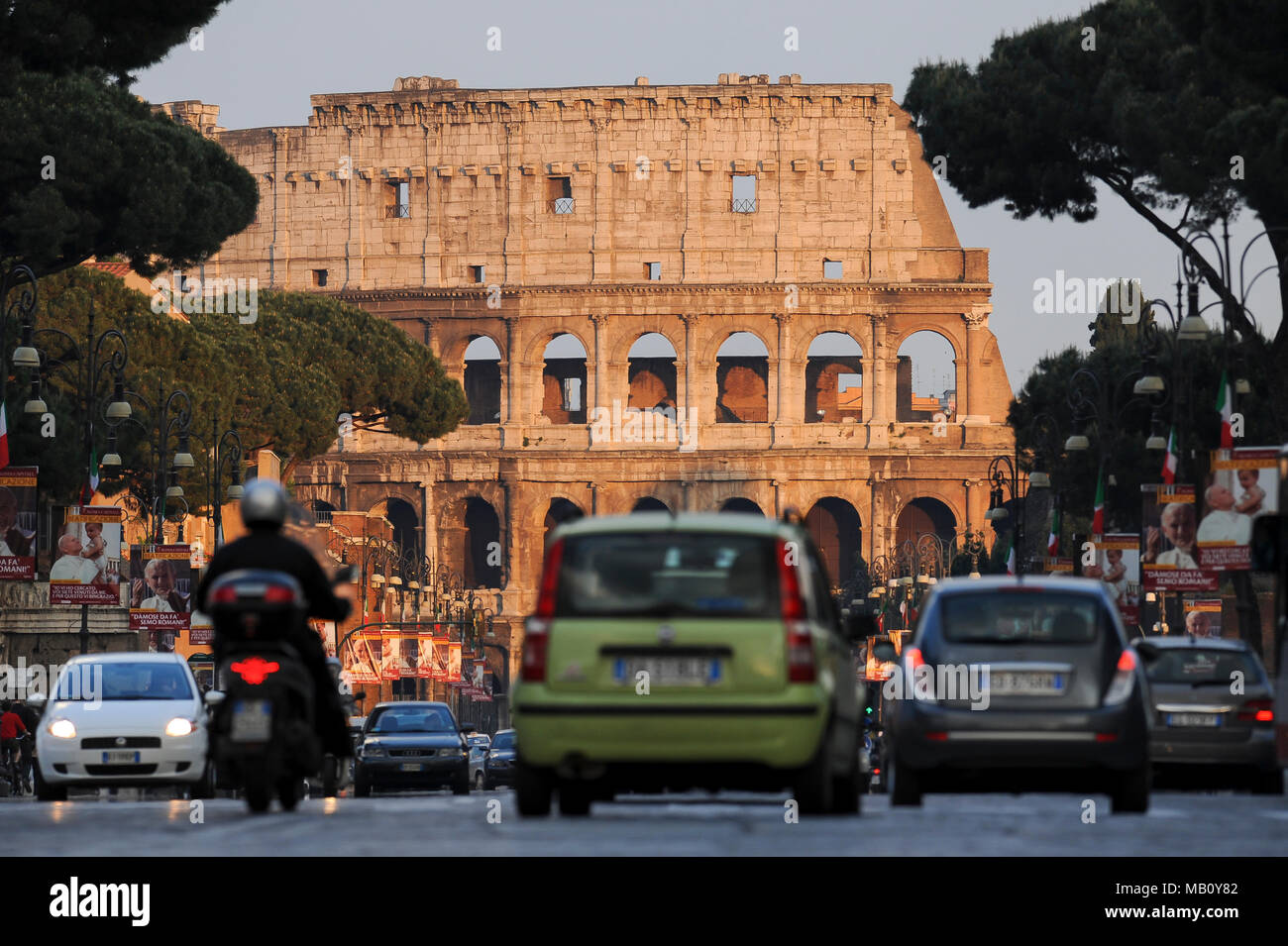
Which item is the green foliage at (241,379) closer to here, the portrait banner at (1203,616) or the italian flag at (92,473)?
the italian flag at (92,473)

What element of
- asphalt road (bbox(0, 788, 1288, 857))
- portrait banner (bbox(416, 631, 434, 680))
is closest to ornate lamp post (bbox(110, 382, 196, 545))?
portrait banner (bbox(416, 631, 434, 680))

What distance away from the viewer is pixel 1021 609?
50.5 ft

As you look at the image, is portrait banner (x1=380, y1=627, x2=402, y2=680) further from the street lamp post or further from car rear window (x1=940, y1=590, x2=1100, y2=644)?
car rear window (x1=940, y1=590, x2=1100, y2=644)

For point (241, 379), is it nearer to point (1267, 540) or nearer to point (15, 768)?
point (15, 768)

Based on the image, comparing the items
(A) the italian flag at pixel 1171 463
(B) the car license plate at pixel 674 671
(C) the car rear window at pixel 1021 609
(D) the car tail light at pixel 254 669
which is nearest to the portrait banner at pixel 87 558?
(A) the italian flag at pixel 1171 463

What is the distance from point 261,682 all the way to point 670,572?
2.17 meters

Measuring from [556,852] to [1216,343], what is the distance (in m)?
36.5

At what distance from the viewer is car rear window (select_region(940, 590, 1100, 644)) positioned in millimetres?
14594

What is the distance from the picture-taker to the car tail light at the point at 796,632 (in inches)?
491

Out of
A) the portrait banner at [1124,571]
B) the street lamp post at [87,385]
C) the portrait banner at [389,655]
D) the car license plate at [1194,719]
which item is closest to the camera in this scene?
the car license plate at [1194,719]

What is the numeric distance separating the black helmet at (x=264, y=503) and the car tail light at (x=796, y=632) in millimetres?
2497

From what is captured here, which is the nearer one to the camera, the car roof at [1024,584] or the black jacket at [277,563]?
the black jacket at [277,563]

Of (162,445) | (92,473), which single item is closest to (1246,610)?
(92,473)

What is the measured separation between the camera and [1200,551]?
99.7 ft
